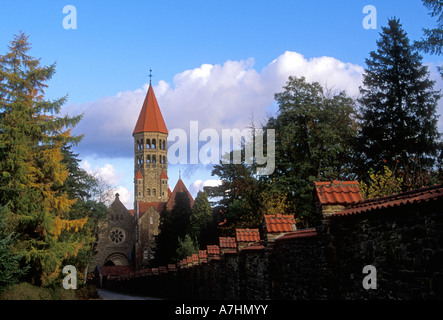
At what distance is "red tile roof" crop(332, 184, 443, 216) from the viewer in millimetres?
5900

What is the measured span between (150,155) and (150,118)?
7.28 metres

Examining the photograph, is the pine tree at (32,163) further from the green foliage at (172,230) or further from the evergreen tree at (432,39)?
the green foliage at (172,230)

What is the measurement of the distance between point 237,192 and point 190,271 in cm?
1206

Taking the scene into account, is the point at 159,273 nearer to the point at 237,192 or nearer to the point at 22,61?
the point at 237,192

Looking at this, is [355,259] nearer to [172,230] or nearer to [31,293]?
[31,293]

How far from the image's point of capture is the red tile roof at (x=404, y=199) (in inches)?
232

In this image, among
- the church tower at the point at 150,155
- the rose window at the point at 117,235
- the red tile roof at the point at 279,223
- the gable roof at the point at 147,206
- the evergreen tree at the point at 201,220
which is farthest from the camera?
the church tower at the point at 150,155

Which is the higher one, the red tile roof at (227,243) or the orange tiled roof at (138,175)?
the orange tiled roof at (138,175)

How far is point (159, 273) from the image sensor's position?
32.3 m

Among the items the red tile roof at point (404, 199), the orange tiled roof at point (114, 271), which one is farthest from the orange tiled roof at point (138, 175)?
the red tile roof at point (404, 199)

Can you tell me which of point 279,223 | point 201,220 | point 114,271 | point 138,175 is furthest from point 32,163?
point 138,175

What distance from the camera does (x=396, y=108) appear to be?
29.2m

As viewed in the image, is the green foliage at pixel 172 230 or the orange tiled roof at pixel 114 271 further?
the orange tiled roof at pixel 114 271
